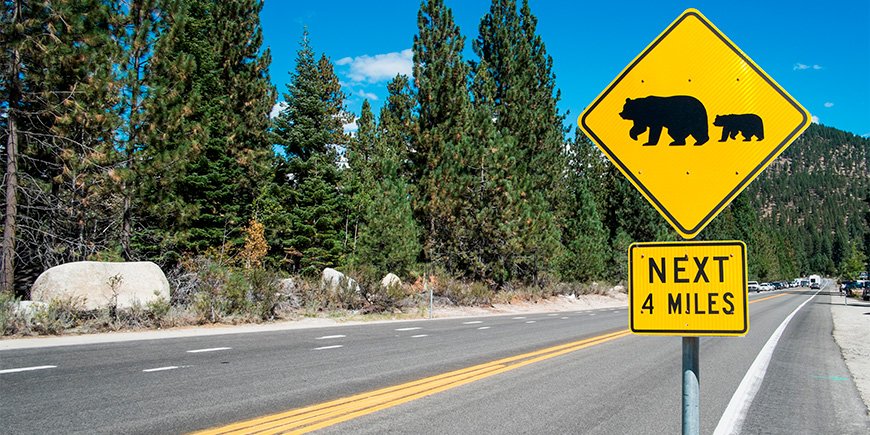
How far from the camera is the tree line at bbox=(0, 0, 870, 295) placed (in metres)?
17.8

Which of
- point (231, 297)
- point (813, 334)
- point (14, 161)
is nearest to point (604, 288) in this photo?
point (813, 334)

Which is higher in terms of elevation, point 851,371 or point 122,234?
point 122,234

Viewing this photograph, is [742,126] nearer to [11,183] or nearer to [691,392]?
[691,392]

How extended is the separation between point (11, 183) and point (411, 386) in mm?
15387

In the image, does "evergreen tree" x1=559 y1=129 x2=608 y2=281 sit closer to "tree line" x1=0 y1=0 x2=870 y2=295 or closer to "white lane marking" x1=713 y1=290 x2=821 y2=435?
"tree line" x1=0 y1=0 x2=870 y2=295

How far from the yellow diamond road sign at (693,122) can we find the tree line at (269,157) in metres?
18.7

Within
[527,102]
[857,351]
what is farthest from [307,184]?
[857,351]

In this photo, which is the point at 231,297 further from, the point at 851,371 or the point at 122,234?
the point at 851,371

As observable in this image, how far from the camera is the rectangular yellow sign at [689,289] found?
2.41m

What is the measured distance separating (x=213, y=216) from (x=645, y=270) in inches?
1378

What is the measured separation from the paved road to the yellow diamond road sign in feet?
12.3

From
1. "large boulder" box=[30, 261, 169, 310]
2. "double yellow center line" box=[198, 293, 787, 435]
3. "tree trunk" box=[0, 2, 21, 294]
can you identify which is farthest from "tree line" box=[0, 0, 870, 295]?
"double yellow center line" box=[198, 293, 787, 435]

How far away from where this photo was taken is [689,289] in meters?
2.47

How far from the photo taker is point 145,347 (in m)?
10.8
